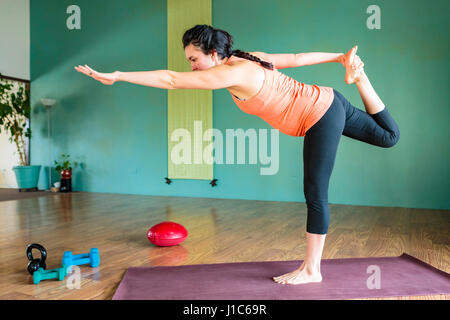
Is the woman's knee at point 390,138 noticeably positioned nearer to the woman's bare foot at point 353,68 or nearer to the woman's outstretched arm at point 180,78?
the woman's bare foot at point 353,68

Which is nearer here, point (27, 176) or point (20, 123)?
point (27, 176)

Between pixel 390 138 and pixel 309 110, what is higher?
pixel 309 110

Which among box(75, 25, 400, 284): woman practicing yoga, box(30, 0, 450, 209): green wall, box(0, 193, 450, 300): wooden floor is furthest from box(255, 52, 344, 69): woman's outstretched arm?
box(30, 0, 450, 209): green wall

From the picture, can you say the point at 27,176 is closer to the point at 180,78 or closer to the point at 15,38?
the point at 15,38

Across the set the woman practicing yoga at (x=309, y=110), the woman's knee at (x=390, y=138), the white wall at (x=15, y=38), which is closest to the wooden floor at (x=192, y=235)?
the woman practicing yoga at (x=309, y=110)

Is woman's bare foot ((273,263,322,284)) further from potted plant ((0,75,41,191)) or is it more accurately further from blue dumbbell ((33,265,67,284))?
potted plant ((0,75,41,191))

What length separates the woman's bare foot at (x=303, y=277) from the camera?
1747 mm

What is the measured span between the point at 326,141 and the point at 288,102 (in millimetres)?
251

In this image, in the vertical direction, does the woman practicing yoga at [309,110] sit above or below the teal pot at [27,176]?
above

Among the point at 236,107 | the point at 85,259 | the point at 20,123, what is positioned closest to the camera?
the point at 85,259

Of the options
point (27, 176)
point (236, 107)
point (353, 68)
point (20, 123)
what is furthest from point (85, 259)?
point (20, 123)

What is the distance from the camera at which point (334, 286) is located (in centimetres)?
171

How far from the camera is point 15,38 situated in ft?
20.0
